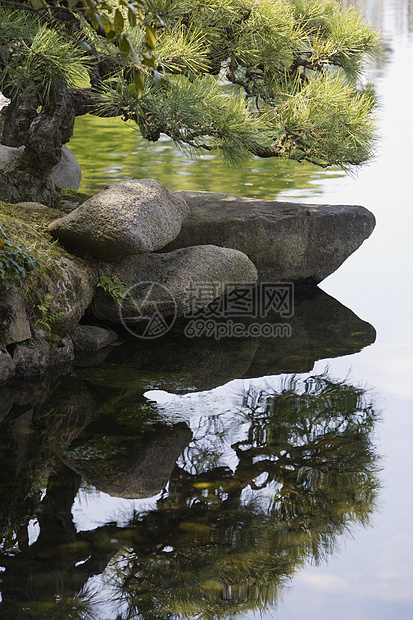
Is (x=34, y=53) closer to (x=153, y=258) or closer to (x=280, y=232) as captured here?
(x=153, y=258)

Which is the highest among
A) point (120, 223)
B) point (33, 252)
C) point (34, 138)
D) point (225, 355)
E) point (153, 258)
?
point (34, 138)

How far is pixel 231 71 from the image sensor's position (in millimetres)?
4789

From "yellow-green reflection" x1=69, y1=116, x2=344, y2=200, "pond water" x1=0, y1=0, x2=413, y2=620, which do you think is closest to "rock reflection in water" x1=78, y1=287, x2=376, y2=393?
"pond water" x1=0, y1=0, x2=413, y2=620

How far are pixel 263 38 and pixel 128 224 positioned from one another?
Result: 4.99ft

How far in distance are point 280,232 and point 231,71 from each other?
1.12 m

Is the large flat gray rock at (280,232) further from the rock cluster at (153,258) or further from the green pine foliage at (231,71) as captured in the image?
the green pine foliage at (231,71)

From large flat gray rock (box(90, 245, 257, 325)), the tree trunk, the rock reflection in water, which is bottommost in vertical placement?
the rock reflection in water

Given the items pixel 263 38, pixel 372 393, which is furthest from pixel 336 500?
pixel 263 38

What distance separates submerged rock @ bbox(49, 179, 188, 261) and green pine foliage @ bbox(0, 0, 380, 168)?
0.46m

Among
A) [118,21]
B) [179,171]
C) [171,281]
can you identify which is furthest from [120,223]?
[179,171]

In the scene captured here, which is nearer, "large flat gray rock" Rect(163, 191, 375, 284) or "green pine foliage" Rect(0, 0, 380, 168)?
"green pine foliage" Rect(0, 0, 380, 168)

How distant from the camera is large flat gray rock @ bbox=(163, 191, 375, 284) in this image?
499 centimetres

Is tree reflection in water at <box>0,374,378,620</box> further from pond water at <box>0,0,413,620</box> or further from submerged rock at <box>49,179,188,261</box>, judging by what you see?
submerged rock at <box>49,179,188,261</box>

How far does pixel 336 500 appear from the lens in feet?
8.61
